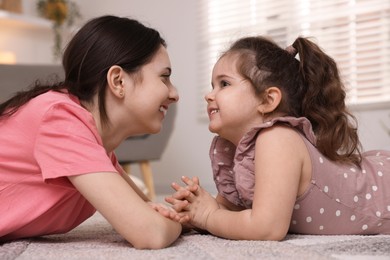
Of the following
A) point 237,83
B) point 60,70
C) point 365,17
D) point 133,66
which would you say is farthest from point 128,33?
point 365,17

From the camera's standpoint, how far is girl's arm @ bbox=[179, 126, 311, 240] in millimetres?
1065

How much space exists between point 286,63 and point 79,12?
11.8ft

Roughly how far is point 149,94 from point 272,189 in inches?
13.6

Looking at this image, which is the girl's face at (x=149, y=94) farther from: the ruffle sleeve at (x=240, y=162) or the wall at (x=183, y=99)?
the wall at (x=183, y=99)

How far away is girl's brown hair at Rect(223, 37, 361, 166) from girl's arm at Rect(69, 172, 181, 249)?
15.6 inches

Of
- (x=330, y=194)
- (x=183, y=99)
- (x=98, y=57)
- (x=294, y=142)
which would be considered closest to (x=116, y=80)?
(x=98, y=57)

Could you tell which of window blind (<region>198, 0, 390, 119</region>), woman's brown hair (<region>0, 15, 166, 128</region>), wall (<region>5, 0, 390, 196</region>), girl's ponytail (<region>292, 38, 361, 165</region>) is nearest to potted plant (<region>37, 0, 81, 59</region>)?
wall (<region>5, 0, 390, 196</region>)

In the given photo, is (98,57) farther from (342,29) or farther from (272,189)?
(342,29)

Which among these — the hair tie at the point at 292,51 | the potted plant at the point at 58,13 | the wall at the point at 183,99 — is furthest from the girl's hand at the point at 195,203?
the potted plant at the point at 58,13

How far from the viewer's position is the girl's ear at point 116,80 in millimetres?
1170

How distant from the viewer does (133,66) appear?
3.92 ft

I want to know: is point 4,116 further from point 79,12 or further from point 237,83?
point 79,12

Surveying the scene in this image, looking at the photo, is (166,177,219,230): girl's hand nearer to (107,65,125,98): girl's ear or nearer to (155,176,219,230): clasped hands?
(155,176,219,230): clasped hands

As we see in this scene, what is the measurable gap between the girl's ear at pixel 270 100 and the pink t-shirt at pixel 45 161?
14.6 inches
